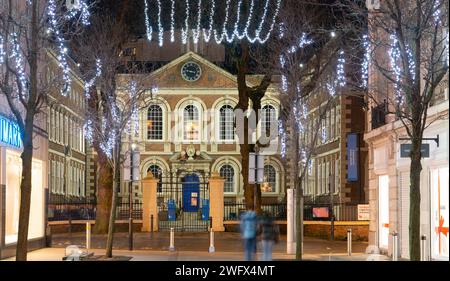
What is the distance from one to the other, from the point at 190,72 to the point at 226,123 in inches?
192

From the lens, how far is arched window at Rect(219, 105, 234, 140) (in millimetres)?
67750

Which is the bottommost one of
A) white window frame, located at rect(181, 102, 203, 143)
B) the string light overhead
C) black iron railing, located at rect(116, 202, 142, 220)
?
black iron railing, located at rect(116, 202, 142, 220)

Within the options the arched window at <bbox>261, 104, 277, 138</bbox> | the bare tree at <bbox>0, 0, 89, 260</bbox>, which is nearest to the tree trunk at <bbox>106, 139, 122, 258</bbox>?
the bare tree at <bbox>0, 0, 89, 260</bbox>

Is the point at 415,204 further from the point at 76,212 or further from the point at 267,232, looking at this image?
the point at 76,212

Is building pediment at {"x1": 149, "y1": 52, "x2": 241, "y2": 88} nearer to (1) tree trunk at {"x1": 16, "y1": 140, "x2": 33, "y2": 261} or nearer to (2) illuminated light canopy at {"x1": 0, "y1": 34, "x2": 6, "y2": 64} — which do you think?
(2) illuminated light canopy at {"x1": 0, "y1": 34, "x2": 6, "y2": 64}

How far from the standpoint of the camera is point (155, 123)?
223 feet

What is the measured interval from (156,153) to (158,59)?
24.1 feet

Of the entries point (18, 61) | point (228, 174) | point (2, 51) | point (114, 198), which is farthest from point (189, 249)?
point (228, 174)

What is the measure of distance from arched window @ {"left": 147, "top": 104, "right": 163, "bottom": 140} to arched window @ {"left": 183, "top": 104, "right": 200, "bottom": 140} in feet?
6.20
